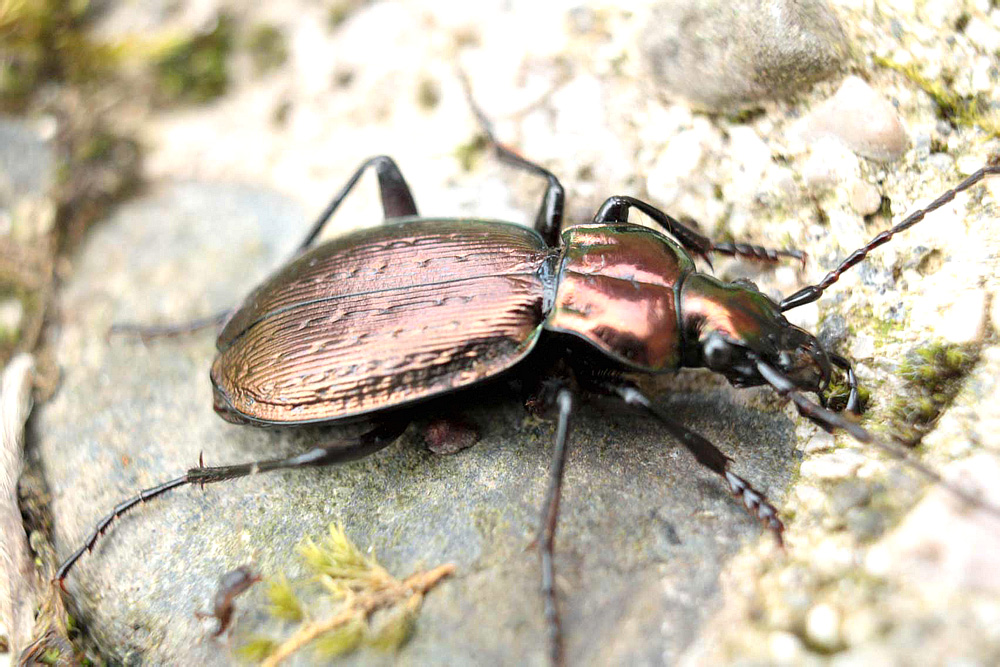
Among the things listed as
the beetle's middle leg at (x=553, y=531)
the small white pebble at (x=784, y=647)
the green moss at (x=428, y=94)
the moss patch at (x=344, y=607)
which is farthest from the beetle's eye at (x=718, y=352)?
the green moss at (x=428, y=94)

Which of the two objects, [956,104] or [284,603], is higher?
[956,104]

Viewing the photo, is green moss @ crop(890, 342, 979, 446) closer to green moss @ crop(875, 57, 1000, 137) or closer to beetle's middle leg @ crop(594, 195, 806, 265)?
beetle's middle leg @ crop(594, 195, 806, 265)

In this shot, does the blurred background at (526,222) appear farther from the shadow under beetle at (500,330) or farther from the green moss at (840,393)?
the shadow under beetle at (500,330)

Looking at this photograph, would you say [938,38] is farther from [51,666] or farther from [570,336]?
[51,666]

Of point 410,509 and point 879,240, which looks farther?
point 410,509

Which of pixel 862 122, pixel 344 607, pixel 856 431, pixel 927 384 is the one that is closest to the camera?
pixel 856 431

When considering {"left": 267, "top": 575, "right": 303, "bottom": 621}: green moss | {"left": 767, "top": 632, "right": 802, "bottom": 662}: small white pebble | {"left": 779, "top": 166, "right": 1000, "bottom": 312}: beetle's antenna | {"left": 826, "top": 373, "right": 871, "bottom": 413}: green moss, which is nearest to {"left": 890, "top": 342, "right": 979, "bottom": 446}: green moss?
{"left": 826, "top": 373, "right": 871, "bottom": 413}: green moss

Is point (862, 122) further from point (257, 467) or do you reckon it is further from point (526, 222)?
point (257, 467)

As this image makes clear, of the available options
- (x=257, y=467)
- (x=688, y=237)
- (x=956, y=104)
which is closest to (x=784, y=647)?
(x=688, y=237)

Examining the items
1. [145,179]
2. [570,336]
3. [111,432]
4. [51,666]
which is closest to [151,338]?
[111,432]
